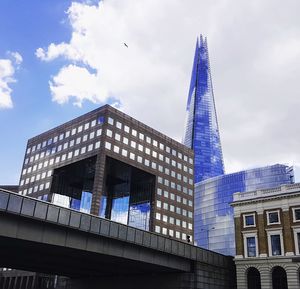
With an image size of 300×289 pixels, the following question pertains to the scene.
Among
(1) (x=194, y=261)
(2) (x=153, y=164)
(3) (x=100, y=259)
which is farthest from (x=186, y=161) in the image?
(3) (x=100, y=259)

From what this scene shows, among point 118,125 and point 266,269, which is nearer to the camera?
point 266,269

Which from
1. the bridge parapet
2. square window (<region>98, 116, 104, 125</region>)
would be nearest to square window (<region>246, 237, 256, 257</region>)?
the bridge parapet

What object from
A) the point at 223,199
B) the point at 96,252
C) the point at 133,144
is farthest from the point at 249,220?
the point at 223,199

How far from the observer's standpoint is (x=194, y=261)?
5009 cm

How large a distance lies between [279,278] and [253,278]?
401cm

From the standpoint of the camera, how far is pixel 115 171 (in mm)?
105250

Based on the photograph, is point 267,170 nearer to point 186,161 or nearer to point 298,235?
point 186,161

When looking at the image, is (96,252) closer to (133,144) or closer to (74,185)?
(133,144)

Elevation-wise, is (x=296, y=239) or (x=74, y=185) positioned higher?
(x=74, y=185)

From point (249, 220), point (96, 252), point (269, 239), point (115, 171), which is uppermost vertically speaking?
point (115, 171)

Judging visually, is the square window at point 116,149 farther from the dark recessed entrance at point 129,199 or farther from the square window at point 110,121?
the dark recessed entrance at point 129,199

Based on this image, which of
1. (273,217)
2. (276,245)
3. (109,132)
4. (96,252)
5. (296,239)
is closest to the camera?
(96,252)

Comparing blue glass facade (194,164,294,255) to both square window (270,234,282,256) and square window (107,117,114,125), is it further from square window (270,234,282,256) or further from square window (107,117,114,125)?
square window (270,234,282,256)

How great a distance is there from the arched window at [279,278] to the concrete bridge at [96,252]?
600 centimetres
